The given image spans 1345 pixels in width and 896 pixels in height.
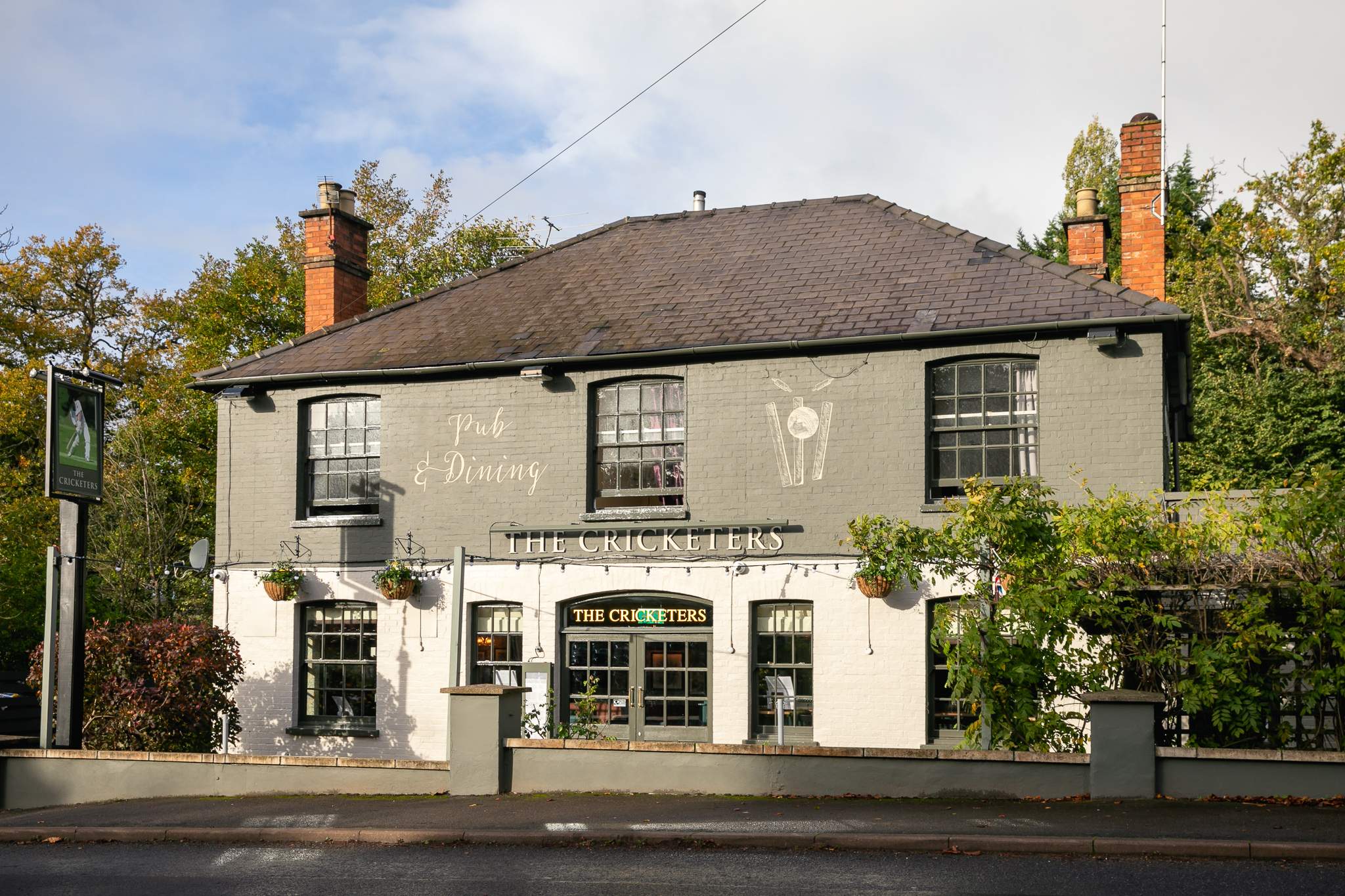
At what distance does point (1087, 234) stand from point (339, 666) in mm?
12323

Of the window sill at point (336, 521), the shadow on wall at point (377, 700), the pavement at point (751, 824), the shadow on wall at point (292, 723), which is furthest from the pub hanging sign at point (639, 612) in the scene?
the pavement at point (751, 824)

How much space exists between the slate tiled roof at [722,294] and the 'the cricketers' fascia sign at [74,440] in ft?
10.4

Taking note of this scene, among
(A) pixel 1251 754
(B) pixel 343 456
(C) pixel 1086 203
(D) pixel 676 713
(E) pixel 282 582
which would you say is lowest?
(D) pixel 676 713

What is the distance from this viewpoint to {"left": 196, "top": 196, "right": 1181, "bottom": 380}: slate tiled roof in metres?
15.9

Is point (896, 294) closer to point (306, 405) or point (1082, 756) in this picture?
point (1082, 756)

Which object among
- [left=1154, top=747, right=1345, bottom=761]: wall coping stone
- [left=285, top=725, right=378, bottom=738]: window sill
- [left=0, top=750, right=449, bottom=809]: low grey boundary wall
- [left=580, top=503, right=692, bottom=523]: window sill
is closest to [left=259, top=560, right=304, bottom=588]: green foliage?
[left=285, top=725, right=378, bottom=738]: window sill

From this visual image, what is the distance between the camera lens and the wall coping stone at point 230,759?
13.1 m

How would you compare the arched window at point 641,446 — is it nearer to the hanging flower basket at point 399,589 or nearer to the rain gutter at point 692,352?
the rain gutter at point 692,352

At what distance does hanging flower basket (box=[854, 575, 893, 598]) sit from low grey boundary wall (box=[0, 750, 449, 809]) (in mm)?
5390

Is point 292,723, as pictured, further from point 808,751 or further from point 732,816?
point 732,816

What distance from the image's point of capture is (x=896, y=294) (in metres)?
16.5


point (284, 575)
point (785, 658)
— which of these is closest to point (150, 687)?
point (284, 575)

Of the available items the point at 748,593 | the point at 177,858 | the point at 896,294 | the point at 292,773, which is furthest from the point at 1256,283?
the point at 177,858

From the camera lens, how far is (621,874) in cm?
906
